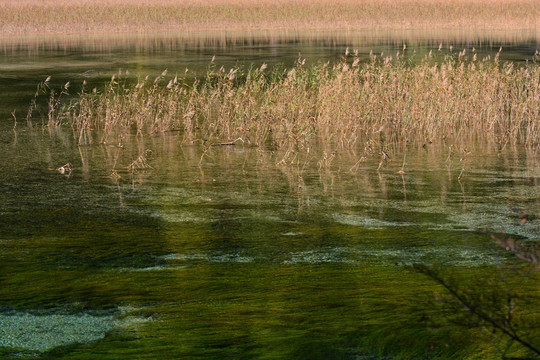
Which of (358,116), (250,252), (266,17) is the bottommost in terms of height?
(250,252)

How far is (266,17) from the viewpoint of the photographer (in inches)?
1414

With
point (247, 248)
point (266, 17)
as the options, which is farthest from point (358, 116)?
point (266, 17)

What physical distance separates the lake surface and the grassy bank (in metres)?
23.5

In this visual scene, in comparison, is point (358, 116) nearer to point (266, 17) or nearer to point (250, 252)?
point (250, 252)

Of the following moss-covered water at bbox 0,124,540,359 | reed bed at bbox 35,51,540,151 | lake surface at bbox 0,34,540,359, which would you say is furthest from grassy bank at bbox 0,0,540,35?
moss-covered water at bbox 0,124,540,359

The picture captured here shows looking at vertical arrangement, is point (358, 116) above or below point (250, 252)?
above

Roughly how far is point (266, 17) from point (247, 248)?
3112cm

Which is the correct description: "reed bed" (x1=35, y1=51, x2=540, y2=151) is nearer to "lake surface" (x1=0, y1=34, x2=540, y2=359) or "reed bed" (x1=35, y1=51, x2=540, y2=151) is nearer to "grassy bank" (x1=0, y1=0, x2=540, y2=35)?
"lake surface" (x1=0, y1=34, x2=540, y2=359)

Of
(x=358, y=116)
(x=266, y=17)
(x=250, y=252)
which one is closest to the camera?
(x=250, y=252)

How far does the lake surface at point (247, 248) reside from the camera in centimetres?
409

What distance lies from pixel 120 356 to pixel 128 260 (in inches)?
60.1

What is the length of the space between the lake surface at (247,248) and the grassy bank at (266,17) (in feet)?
77.0

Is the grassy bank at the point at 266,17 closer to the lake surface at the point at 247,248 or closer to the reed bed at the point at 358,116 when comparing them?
the reed bed at the point at 358,116

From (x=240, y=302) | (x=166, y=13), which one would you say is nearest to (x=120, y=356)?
(x=240, y=302)
